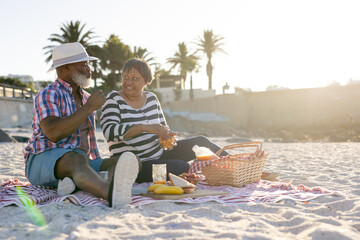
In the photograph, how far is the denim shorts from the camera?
3123mm

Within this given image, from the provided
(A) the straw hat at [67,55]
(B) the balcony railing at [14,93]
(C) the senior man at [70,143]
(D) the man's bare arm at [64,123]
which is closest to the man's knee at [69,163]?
(C) the senior man at [70,143]

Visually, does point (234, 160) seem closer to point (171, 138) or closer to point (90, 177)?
point (171, 138)

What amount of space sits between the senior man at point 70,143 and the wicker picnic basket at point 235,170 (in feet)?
3.47

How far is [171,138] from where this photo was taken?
3.60 metres

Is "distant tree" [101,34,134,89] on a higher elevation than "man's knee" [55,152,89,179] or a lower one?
higher

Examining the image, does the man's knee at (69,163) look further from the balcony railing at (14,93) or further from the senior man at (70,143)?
the balcony railing at (14,93)

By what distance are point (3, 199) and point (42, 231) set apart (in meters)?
0.92

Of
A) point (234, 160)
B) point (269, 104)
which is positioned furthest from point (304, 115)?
point (234, 160)

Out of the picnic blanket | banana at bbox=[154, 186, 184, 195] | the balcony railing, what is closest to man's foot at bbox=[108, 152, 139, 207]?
the picnic blanket

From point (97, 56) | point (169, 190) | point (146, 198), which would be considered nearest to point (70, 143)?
point (146, 198)

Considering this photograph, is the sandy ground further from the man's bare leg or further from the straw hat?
the straw hat

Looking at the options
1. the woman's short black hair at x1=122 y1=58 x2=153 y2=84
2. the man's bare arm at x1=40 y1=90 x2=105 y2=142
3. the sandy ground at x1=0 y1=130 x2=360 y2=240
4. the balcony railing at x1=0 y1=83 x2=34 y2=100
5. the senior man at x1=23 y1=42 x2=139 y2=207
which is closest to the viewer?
the sandy ground at x1=0 y1=130 x2=360 y2=240

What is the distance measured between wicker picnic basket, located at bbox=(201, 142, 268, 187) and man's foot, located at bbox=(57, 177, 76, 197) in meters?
1.43

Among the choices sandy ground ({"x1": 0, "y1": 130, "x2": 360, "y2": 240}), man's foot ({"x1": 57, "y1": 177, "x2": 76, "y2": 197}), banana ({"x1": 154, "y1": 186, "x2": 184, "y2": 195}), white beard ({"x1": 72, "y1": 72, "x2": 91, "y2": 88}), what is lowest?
sandy ground ({"x1": 0, "y1": 130, "x2": 360, "y2": 240})
